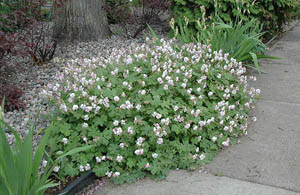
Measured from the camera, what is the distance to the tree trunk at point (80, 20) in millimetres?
5930

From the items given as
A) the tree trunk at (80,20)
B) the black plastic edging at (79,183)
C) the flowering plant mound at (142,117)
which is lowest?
the black plastic edging at (79,183)

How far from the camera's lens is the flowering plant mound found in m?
2.80

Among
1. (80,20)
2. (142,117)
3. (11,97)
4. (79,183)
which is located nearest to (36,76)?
(11,97)

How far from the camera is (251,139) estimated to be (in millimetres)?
3371

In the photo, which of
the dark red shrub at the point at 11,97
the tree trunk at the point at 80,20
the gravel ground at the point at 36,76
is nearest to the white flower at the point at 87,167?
the gravel ground at the point at 36,76

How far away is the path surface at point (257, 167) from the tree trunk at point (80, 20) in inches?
132

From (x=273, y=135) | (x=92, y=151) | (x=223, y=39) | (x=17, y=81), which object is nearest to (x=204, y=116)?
(x=273, y=135)

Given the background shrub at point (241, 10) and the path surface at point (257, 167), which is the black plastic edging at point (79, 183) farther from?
the background shrub at point (241, 10)

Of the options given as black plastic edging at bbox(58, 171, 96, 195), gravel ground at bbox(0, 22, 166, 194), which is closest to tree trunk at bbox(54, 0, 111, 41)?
gravel ground at bbox(0, 22, 166, 194)

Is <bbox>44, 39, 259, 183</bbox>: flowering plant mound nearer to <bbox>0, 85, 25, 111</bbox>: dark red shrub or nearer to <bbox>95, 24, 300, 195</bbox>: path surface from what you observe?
<bbox>95, 24, 300, 195</bbox>: path surface

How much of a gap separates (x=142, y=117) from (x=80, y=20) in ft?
11.9

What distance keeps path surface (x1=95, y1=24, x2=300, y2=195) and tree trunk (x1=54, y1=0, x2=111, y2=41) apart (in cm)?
336

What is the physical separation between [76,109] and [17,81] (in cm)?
195

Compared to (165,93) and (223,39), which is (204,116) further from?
(223,39)
